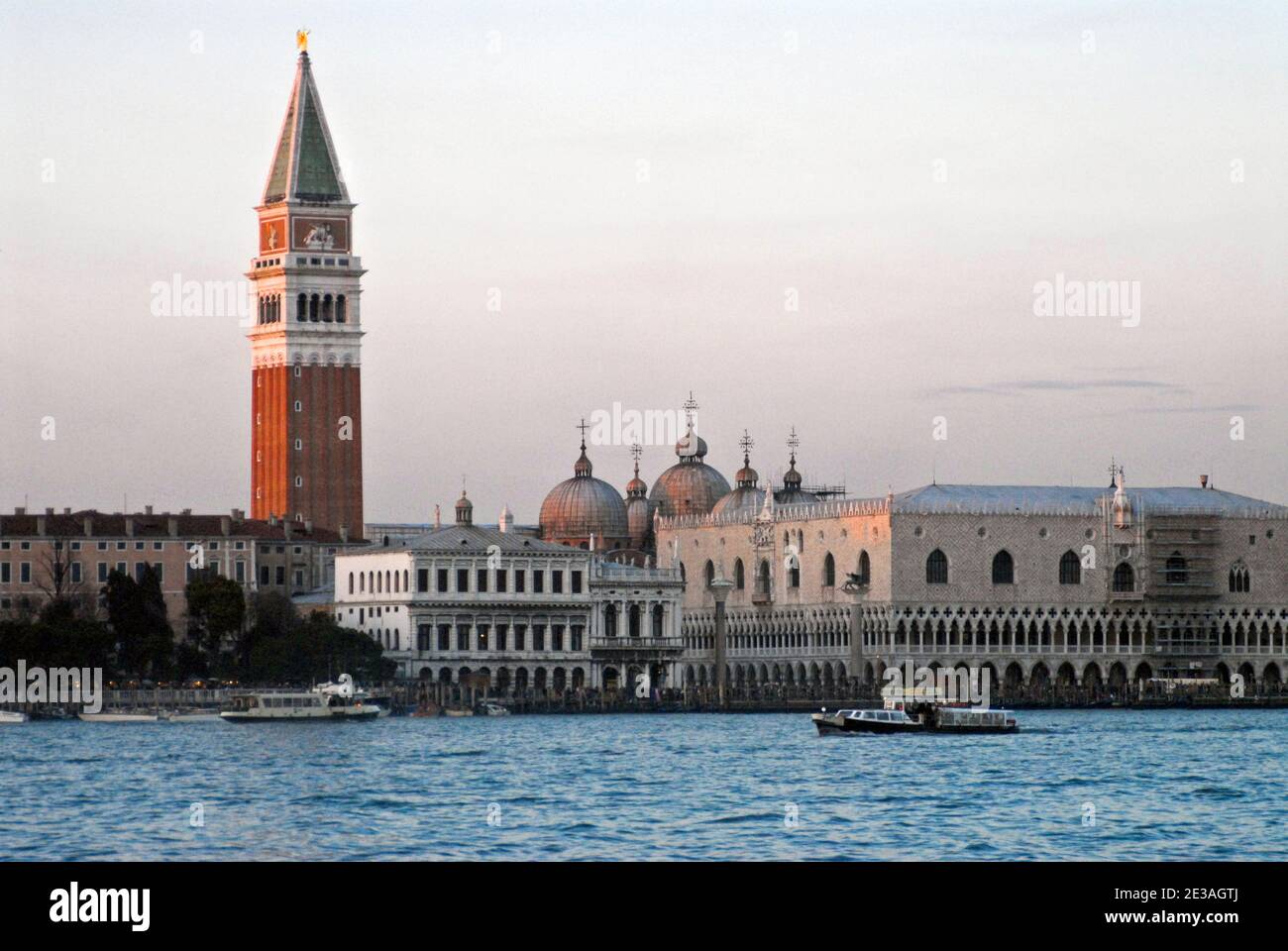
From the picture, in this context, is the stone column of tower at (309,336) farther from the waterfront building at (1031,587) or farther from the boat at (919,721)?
the boat at (919,721)

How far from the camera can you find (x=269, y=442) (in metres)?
131

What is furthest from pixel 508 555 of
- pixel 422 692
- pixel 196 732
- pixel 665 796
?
pixel 665 796

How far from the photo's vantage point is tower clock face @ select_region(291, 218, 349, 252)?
13025cm

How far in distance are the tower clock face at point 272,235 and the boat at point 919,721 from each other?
58.3 metres

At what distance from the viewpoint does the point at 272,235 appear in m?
132

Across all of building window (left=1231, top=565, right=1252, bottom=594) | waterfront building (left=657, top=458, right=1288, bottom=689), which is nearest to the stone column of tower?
waterfront building (left=657, top=458, right=1288, bottom=689)

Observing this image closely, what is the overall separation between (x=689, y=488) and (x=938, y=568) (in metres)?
28.8

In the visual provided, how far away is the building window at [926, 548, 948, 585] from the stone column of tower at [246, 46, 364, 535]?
1081 inches

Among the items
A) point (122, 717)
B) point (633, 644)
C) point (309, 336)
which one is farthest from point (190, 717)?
point (309, 336)

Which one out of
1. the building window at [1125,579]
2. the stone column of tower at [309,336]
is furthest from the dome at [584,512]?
the building window at [1125,579]

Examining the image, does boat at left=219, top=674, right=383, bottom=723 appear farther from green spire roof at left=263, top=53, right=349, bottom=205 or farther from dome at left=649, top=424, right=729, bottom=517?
dome at left=649, top=424, right=729, bottom=517

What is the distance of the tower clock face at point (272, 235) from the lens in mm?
130875

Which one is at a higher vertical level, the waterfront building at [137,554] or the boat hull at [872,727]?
the waterfront building at [137,554]
